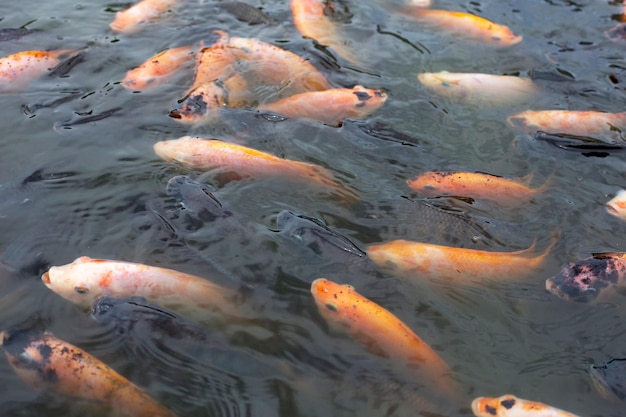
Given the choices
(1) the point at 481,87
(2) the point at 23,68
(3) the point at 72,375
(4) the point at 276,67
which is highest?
(2) the point at 23,68

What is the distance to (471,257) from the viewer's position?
465 cm

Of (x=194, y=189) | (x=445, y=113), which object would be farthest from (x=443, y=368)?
(x=445, y=113)

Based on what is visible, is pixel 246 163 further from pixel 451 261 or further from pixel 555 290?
pixel 555 290

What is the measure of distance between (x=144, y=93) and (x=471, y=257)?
4389 millimetres

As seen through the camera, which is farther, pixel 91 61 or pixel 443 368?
pixel 91 61

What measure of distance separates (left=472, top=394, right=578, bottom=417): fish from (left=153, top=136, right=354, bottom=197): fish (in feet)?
7.84

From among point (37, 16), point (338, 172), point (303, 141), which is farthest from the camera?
point (37, 16)

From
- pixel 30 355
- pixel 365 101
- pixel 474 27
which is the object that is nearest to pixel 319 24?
pixel 474 27

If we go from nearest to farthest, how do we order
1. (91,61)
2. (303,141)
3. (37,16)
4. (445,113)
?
1. (303,141)
2. (445,113)
3. (91,61)
4. (37,16)

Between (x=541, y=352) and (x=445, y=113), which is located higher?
(x=445, y=113)

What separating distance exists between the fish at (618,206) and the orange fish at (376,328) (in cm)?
250

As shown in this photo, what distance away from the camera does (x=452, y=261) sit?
466cm

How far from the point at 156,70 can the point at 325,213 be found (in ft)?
10.7

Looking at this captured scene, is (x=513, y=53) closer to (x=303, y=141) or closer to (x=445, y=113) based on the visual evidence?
(x=445, y=113)
